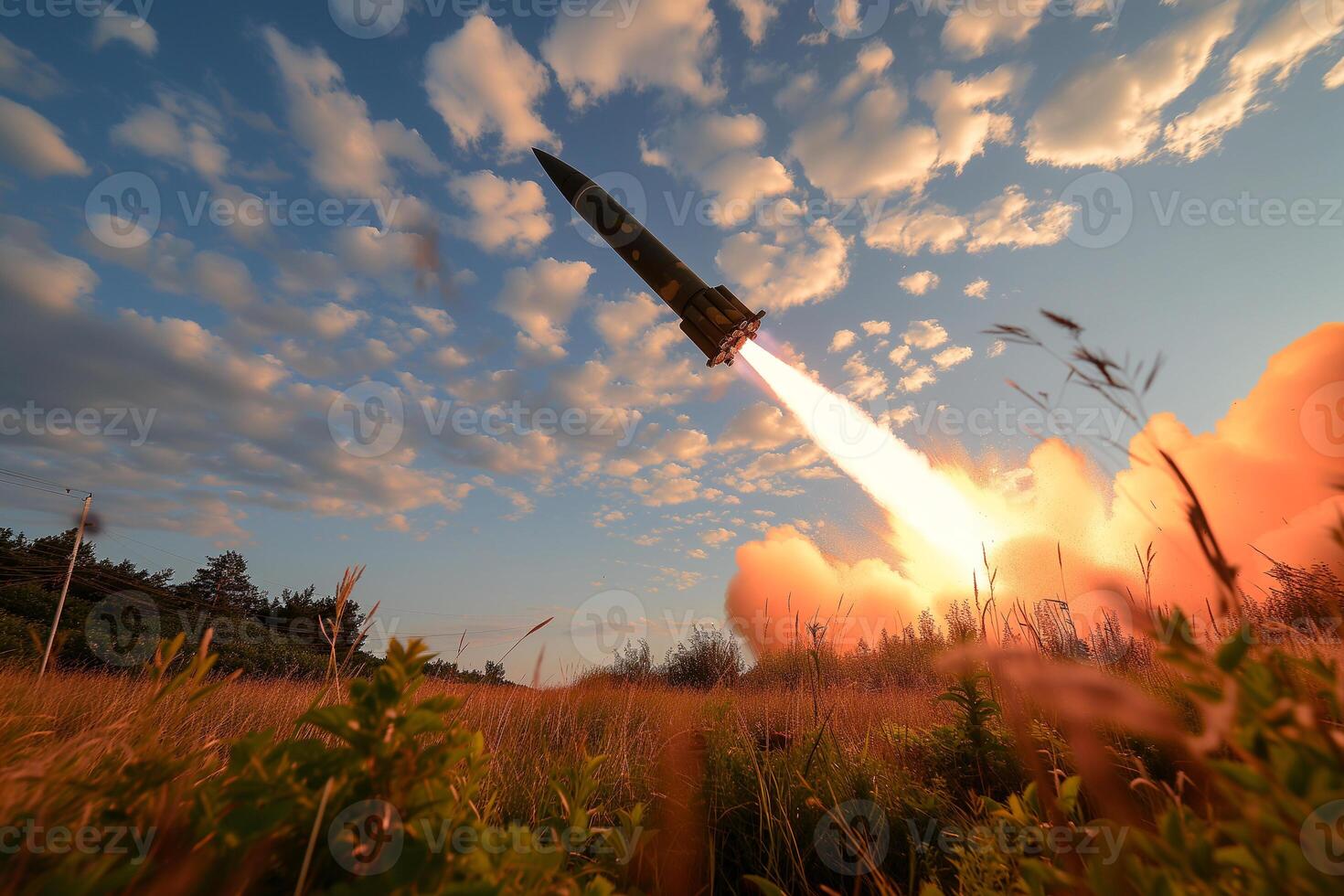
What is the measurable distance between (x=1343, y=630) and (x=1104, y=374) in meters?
0.71

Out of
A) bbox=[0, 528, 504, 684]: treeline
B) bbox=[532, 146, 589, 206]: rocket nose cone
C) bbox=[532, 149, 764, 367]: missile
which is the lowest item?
bbox=[0, 528, 504, 684]: treeline

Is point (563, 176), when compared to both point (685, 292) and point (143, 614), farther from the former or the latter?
point (143, 614)

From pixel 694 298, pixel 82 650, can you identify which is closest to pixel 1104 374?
pixel 694 298

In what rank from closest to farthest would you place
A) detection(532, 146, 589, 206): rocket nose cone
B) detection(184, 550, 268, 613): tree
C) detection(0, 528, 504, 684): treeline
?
detection(532, 146, 589, 206): rocket nose cone, detection(0, 528, 504, 684): treeline, detection(184, 550, 268, 613): tree

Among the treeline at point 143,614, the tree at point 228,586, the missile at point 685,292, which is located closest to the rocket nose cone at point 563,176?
the missile at point 685,292

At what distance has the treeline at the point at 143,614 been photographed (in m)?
19.5

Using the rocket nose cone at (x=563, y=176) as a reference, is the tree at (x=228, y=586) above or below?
below

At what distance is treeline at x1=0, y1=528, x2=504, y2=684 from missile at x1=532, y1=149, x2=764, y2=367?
11.4m

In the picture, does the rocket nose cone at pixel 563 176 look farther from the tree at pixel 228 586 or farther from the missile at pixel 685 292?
the tree at pixel 228 586

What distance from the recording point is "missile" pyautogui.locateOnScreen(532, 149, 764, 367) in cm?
1175

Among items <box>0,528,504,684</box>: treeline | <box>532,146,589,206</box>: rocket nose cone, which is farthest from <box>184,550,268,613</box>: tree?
<box>532,146,589,206</box>: rocket nose cone

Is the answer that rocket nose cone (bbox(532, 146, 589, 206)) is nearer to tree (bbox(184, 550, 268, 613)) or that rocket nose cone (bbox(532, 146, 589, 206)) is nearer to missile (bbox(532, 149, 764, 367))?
missile (bbox(532, 149, 764, 367))

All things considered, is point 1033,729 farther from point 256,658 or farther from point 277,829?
point 256,658

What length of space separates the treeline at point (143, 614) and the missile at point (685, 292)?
37.5ft
